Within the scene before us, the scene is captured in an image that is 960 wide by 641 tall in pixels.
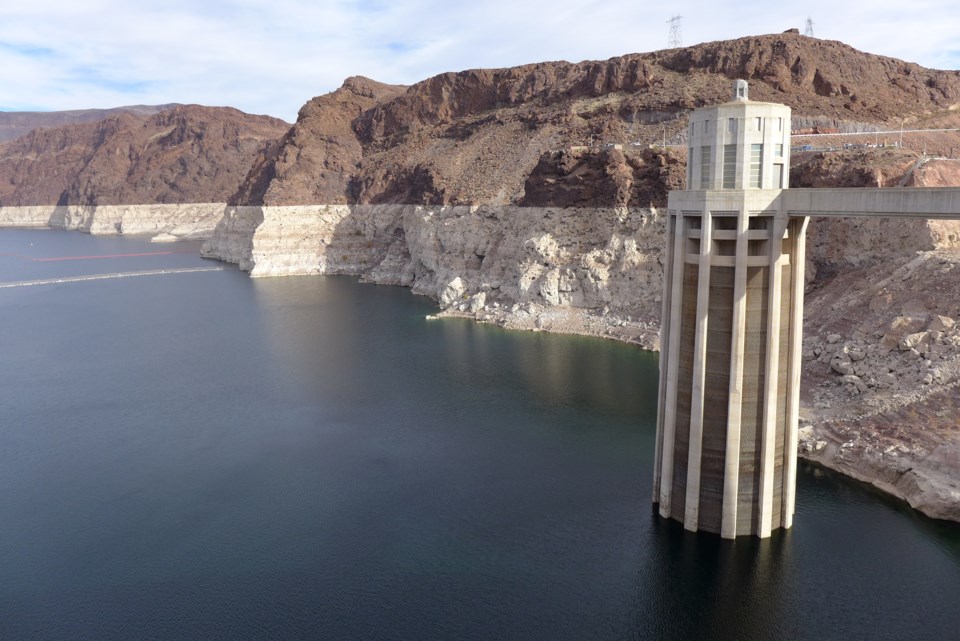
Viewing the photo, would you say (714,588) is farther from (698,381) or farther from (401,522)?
(401,522)

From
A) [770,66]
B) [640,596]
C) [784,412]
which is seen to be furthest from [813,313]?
[770,66]

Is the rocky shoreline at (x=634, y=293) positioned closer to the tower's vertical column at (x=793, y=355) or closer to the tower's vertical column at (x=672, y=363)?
the tower's vertical column at (x=793, y=355)

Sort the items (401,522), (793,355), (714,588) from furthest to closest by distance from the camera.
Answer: (401,522)
(793,355)
(714,588)

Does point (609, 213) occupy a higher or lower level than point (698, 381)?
higher

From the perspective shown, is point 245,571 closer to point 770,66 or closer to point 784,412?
point 784,412

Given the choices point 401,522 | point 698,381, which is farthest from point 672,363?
point 401,522

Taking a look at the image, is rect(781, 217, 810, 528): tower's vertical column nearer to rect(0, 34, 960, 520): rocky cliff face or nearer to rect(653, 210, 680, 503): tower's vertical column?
rect(653, 210, 680, 503): tower's vertical column
